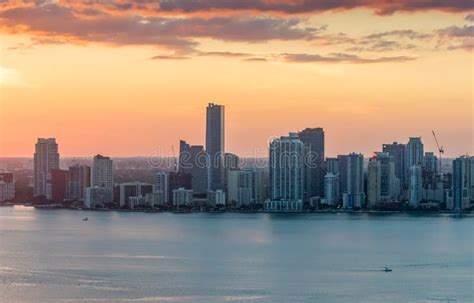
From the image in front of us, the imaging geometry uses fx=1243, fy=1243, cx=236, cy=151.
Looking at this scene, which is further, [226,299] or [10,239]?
[10,239]

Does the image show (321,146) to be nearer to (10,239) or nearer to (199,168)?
(199,168)

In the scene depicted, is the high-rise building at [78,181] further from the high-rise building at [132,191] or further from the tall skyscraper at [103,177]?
the high-rise building at [132,191]

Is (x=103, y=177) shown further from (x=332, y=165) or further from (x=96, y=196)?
(x=332, y=165)

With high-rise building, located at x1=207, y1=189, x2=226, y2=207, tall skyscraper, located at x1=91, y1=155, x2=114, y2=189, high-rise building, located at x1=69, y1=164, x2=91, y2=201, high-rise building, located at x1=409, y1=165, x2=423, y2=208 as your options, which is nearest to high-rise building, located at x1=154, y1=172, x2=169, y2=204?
high-rise building, located at x1=207, y1=189, x2=226, y2=207

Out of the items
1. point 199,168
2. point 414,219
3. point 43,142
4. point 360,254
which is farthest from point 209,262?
point 43,142

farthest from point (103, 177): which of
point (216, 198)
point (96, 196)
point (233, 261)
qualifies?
point (233, 261)

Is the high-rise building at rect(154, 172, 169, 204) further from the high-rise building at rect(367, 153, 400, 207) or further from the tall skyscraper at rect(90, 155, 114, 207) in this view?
the high-rise building at rect(367, 153, 400, 207)
